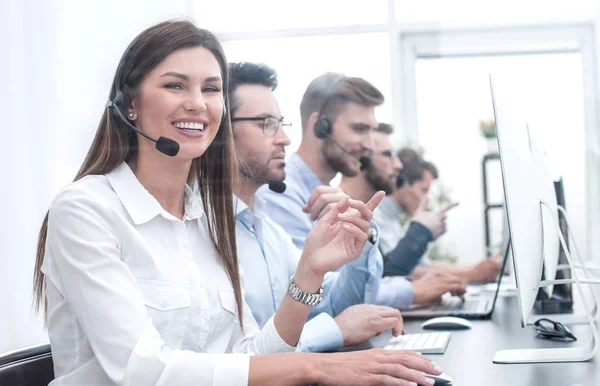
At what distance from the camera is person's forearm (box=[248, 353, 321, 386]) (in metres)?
0.98

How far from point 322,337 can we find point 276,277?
0.23 meters

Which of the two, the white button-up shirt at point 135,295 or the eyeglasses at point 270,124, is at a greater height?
the eyeglasses at point 270,124

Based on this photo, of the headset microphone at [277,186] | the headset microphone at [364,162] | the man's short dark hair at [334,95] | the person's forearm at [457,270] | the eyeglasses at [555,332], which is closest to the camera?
the eyeglasses at [555,332]

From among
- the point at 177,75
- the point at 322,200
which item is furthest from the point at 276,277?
the point at 177,75

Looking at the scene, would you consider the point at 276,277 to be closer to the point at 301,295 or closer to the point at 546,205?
the point at 301,295

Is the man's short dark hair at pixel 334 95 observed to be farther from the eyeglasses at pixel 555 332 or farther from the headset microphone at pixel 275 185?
the eyeglasses at pixel 555 332

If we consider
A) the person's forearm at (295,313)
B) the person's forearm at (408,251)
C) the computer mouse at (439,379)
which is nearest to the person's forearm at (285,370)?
the computer mouse at (439,379)

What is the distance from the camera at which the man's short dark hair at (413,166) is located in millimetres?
2953

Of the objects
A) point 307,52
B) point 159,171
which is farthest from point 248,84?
point 159,171

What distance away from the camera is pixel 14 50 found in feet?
5.28

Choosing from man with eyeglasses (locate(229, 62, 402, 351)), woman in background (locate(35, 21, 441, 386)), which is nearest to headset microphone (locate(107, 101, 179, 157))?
woman in background (locate(35, 21, 441, 386))

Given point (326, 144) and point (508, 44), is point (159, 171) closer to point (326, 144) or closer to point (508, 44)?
point (326, 144)

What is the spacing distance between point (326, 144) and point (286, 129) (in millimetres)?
296

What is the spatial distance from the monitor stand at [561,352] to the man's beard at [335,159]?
90cm
